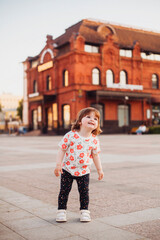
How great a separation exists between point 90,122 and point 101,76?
38258 millimetres

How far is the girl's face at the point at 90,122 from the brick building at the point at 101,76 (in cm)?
3452

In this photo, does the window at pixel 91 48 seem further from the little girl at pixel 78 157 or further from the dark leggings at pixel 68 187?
the dark leggings at pixel 68 187

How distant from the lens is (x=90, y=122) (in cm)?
385

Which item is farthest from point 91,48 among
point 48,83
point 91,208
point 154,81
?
point 91,208

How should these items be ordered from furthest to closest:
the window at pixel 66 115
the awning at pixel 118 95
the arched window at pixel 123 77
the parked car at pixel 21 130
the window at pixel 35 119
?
the window at pixel 35 119, the parked car at pixel 21 130, the arched window at pixel 123 77, the window at pixel 66 115, the awning at pixel 118 95

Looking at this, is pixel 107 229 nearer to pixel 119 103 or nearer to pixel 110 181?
pixel 110 181

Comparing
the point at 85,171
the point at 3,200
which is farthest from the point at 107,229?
the point at 3,200

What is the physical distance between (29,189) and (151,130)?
33.6 meters

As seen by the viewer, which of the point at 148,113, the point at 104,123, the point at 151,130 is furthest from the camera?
the point at 148,113

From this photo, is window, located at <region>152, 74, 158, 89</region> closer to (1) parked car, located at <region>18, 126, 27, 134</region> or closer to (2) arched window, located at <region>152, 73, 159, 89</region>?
(2) arched window, located at <region>152, 73, 159, 89</region>

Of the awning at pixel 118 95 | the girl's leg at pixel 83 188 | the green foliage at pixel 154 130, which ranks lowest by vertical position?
the green foliage at pixel 154 130

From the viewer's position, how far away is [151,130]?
37.9 m

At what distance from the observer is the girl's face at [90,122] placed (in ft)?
12.6

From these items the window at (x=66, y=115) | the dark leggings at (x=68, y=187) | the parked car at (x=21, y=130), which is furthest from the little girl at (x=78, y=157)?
the parked car at (x=21, y=130)
